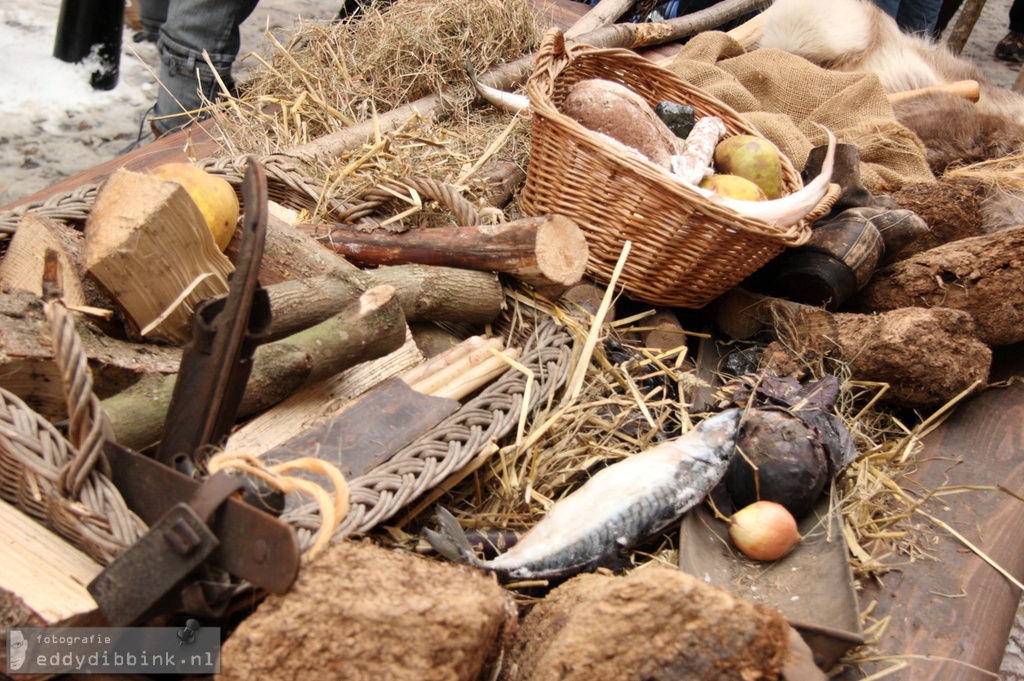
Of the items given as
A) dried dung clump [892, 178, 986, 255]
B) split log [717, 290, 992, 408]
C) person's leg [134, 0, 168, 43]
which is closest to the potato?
split log [717, 290, 992, 408]

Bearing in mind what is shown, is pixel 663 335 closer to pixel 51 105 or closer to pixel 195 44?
pixel 195 44

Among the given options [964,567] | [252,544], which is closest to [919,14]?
[964,567]

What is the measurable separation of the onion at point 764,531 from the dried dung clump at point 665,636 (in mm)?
646

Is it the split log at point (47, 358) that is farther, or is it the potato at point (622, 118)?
the potato at point (622, 118)

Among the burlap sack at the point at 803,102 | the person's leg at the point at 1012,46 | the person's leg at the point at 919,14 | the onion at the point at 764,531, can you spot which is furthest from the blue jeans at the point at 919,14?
the onion at the point at 764,531

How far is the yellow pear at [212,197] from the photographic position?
6.30ft

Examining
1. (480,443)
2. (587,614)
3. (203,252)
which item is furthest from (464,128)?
(587,614)

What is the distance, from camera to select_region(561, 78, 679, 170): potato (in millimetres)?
2605

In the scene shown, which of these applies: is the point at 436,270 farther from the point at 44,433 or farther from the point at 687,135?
the point at 687,135

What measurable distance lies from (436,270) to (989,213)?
2.41 m

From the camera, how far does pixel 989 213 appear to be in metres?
3.19

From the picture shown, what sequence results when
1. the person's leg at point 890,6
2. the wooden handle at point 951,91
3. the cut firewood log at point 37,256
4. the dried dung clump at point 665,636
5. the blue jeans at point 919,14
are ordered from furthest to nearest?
the blue jeans at point 919,14 → the person's leg at point 890,6 → the wooden handle at point 951,91 → the cut firewood log at point 37,256 → the dried dung clump at point 665,636

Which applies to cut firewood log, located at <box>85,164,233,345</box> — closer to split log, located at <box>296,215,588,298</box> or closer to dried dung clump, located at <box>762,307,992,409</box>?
split log, located at <box>296,215,588,298</box>

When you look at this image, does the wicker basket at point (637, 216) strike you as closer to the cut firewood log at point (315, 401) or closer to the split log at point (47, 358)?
the cut firewood log at point (315, 401)
